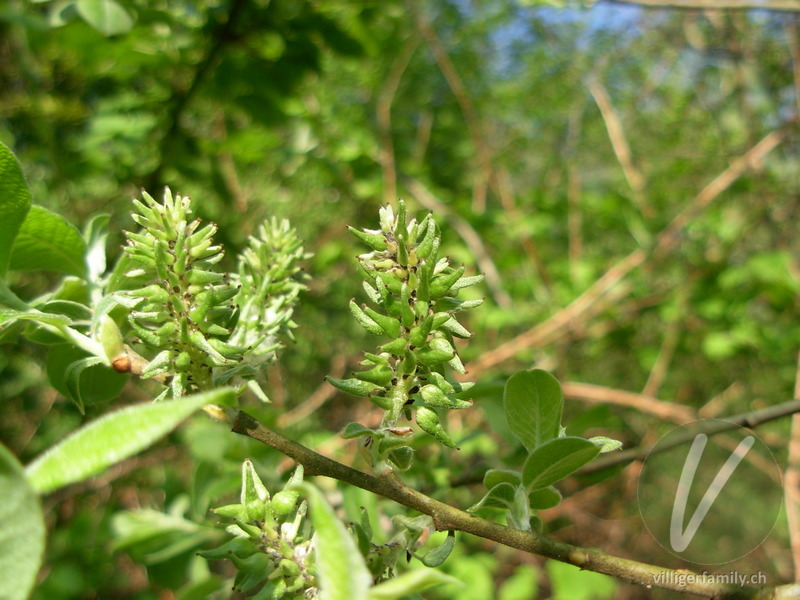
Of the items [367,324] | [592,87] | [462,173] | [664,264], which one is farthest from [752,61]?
[367,324]

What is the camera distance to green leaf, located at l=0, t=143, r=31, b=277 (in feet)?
1.39

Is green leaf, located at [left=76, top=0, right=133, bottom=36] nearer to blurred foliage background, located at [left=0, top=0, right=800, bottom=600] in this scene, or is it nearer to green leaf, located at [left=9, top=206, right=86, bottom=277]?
blurred foliage background, located at [left=0, top=0, right=800, bottom=600]

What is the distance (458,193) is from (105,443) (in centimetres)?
243

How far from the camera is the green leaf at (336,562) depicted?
295 mm

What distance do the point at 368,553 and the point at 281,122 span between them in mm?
1168

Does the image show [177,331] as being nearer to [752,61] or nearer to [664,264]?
[664,264]

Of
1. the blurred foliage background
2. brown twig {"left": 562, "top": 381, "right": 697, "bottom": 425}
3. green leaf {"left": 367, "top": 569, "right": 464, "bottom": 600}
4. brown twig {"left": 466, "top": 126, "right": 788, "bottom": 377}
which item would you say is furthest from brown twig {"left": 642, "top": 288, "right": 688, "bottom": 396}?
green leaf {"left": 367, "top": 569, "right": 464, "bottom": 600}

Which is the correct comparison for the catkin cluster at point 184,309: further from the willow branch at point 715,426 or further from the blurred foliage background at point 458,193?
the willow branch at point 715,426

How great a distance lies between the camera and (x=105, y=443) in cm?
27

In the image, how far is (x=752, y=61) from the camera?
7.32 ft

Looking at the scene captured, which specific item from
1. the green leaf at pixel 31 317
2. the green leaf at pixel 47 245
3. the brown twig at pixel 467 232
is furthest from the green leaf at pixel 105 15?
the brown twig at pixel 467 232

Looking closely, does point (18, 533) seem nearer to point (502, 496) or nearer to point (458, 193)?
point (502, 496)

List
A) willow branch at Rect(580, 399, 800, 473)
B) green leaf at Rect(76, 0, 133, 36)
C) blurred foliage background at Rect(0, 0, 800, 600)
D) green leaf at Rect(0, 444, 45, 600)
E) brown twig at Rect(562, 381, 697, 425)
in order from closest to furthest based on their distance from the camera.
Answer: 1. green leaf at Rect(0, 444, 45, 600)
2. willow branch at Rect(580, 399, 800, 473)
3. green leaf at Rect(76, 0, 133, 36)
4. blurred foliage background at Rect(0, 0, 800, 600)
5. brown twig at Rect(562, 381, 697, 425)

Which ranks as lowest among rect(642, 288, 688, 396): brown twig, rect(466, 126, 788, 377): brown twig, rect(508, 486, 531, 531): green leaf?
rect(642, 288, 688, 396): brown twig
